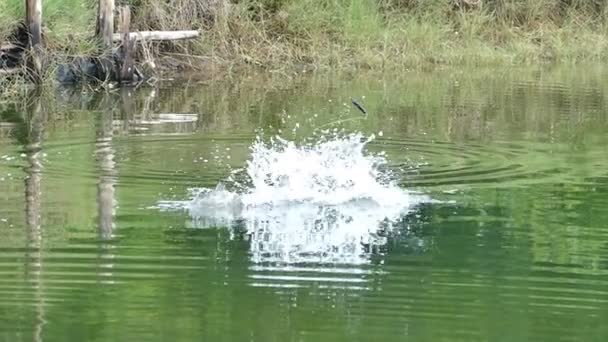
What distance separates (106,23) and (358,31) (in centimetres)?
680

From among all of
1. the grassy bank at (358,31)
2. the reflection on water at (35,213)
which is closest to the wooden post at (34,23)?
the grassy bank at (358,31)

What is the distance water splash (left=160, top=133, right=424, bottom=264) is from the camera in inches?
354

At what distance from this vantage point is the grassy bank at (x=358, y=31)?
2356cm

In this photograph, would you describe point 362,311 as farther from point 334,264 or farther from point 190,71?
point 190,71

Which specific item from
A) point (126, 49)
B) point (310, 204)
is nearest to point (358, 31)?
point (126, 49)

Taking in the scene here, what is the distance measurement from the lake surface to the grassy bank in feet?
20.7

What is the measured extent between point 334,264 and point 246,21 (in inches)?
667

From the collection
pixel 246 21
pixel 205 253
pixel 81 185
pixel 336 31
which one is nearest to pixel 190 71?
pixel 246 21

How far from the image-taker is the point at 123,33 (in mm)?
21000

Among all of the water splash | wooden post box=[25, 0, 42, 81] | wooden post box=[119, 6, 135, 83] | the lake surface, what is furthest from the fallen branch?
the water splash

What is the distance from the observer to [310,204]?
10430mm

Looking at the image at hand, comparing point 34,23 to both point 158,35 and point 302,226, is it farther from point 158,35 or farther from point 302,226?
point 302,226

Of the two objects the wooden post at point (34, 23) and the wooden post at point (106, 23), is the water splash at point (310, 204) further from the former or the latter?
the wooden post at point (106, 23)

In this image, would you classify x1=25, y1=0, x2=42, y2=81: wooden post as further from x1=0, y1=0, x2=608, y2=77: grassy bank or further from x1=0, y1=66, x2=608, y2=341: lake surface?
x1=0, y1=66, x2=608, y2=341: lake surface
